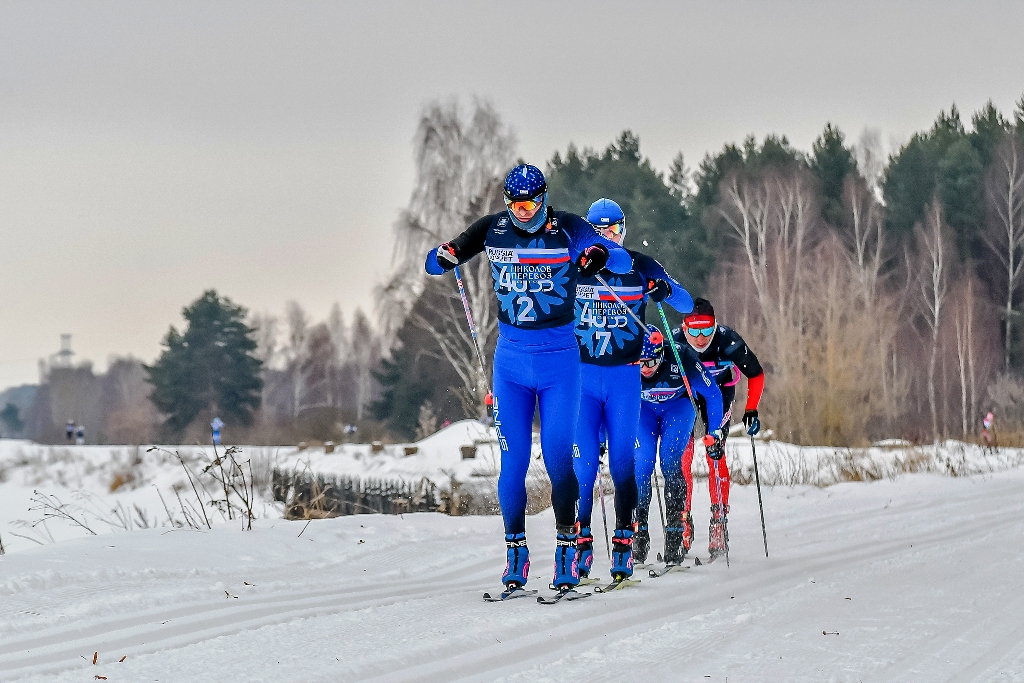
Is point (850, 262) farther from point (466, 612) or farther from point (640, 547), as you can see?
point (466, 612)

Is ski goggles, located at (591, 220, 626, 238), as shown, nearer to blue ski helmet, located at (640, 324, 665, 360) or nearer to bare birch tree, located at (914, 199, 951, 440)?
blue ski helmet, located at (640, 324, 665, 360)

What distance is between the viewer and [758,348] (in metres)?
38.6

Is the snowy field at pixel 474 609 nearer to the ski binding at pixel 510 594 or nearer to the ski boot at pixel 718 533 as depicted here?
the ski binding at pixel 510 594

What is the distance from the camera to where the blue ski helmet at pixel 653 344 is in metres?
7.77

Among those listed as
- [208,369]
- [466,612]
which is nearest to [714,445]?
[466,612]

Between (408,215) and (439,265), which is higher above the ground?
(408,215)

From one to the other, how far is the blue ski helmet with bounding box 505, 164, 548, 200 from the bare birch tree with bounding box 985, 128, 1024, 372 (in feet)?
142

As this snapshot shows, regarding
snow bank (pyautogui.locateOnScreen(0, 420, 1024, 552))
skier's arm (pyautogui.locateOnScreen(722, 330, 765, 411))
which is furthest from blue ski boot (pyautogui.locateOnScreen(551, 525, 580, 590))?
snow bank (pyautogui.locateOnScreen(0, 420, 1024, 552))

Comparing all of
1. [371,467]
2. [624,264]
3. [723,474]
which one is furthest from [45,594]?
[371,467]

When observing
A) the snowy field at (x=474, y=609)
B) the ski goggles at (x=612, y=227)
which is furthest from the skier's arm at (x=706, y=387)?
the ski goggles at (x=612, y=227)

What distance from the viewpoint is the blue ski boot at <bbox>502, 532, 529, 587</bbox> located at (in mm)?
5887

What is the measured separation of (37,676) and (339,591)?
227 centimetres

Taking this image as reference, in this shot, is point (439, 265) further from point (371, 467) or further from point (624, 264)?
point (371, 467)

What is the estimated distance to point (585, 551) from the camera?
6.61 m
